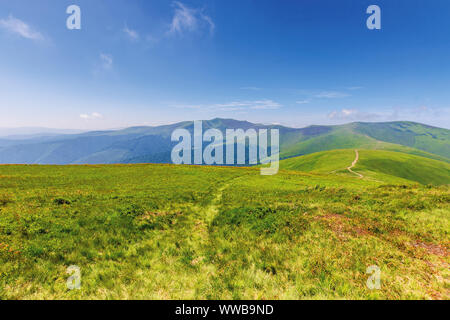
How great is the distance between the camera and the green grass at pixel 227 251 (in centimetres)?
561

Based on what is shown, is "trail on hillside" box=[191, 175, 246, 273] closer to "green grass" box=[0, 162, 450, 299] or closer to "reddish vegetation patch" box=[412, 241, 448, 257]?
"green grass" box=[0, 162, 450, 299]

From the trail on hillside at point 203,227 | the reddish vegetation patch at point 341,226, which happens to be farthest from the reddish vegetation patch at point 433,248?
the trail on hillside at point 203,227

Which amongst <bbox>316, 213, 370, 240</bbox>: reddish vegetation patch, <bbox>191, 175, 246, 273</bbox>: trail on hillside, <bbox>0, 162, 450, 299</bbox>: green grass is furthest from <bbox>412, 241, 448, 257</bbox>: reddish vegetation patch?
<bbox>191, 175, 246, 273</bbox>: trail on hillside

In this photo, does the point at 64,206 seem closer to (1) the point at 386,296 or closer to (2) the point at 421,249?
(1) the point at 386,296

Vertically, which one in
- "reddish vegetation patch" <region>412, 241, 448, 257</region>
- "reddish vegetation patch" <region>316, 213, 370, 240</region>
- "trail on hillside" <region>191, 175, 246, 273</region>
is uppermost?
"reddish vegetation patch" <region>412, 241, 448, 257</region>

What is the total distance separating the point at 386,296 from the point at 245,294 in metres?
4.07

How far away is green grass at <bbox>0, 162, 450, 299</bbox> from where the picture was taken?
5605 millimetres

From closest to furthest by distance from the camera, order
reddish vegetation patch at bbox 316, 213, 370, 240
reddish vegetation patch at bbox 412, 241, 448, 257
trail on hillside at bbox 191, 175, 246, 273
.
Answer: reddish vegetation patch at bbox 412, 241, 448, 257 → trail on hillside at bbox 191, 175, 246, 273 → reddish vegetation patch at bbox 316, 213, 370, 240

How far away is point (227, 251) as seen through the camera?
8.41 m

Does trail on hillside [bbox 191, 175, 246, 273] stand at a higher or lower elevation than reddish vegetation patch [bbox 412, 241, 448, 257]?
lower

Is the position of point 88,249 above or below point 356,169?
above

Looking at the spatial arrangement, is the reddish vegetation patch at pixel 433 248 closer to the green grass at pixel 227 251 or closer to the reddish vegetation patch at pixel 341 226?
the green grass at pixel 227 251
